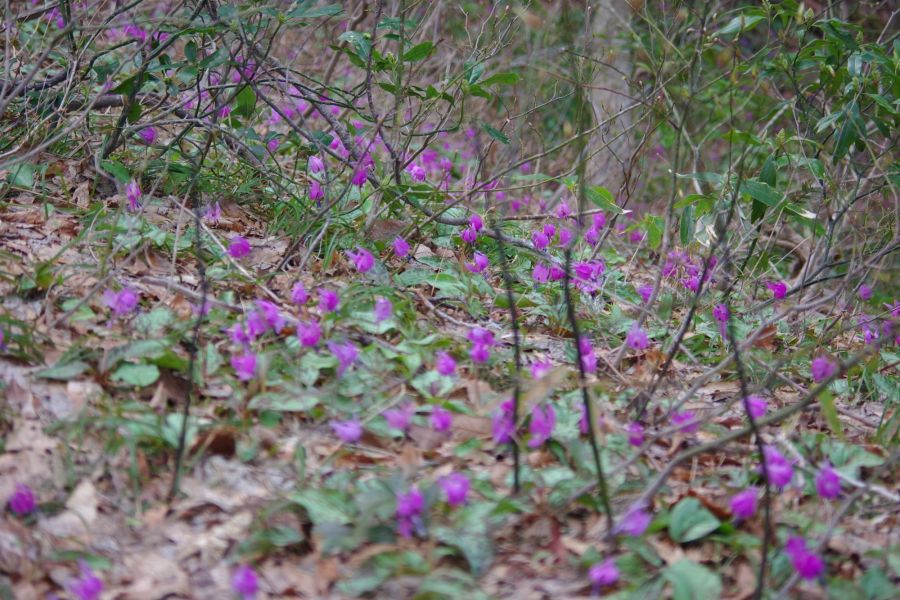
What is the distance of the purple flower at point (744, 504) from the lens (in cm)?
170

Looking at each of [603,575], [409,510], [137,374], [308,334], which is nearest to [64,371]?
[137,374]

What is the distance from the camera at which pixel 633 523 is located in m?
1.66

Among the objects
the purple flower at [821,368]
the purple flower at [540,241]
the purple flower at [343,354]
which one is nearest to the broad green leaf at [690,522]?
the purple flower at [821,368]

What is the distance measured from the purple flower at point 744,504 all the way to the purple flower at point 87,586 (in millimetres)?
1212

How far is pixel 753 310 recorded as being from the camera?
9.43 feet

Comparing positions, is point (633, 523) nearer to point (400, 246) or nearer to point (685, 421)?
point (685, 421)

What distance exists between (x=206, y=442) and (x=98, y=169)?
138 centimetres

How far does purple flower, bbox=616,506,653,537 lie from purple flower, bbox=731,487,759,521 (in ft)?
0.59

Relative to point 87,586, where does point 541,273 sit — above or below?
above

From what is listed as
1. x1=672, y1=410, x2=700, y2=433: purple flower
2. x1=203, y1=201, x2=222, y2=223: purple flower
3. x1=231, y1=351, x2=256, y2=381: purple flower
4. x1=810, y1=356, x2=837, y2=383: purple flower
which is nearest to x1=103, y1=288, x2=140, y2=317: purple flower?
x1=231, y1=351, x2=256, y2=381: purple flower

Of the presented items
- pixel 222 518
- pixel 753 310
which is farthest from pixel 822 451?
pixel 222 518

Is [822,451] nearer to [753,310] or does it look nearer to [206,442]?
[753,310]

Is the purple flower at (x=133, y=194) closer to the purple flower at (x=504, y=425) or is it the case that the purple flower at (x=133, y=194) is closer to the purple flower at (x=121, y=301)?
the purple flower at (x=121, y=301)

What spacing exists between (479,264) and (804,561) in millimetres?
1536
